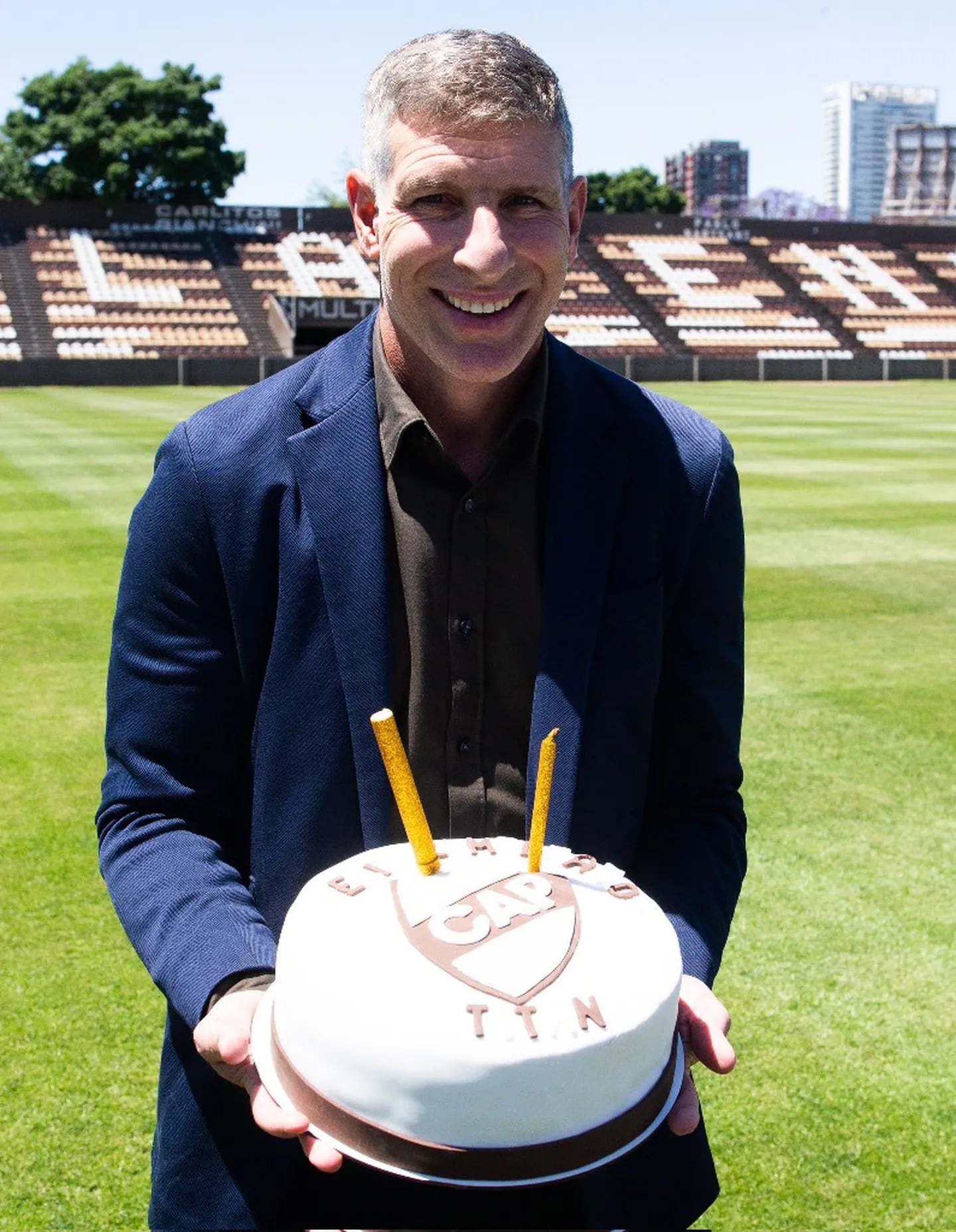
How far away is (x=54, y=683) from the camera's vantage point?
26.7 feet

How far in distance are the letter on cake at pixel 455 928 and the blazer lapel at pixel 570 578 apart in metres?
0.45

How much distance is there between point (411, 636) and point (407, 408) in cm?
34

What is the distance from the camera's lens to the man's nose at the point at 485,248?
73.8 inches

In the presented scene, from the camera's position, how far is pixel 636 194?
88938 mm

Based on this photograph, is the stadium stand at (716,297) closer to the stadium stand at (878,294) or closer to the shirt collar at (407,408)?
the stadium stand at (878,294)

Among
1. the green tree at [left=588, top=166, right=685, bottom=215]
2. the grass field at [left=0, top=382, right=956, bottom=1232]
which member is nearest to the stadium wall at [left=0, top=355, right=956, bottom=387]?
the grass field at [left=0, top=382, right=956, bottom=1232]

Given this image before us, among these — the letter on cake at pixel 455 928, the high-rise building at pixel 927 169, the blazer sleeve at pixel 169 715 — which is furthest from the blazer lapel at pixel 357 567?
the high-rise building at pixel 927 169

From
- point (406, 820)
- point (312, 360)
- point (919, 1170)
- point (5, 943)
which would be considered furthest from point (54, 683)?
point (406, 820)

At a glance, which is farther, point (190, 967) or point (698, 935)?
point (698, 935)

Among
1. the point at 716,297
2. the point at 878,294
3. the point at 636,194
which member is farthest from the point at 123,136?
the point at 636,194

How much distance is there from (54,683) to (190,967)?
660cm

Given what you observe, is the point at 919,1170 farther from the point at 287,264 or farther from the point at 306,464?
the point at 287,264

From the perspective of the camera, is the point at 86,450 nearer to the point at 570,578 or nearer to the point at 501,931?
the point at 570,578

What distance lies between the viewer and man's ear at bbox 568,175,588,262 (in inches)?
80.5
